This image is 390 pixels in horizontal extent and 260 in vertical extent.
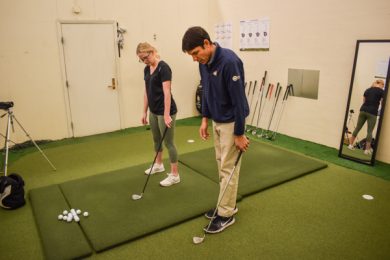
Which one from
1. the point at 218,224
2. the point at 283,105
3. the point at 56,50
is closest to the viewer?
the point at 218,224

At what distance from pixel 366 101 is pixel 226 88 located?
2.67 metres

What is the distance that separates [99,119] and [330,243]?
4.31 metres

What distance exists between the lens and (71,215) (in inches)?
115

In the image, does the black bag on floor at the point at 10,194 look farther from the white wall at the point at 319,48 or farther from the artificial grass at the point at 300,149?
the white wall at the point at 319,48

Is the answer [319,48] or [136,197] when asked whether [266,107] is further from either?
[136,197]

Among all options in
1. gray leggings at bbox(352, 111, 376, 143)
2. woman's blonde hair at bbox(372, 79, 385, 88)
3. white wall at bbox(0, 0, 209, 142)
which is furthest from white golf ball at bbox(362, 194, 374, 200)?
white wall at bbox(0, 0, 209, 142)

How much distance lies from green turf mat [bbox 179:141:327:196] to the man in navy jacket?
2.66 feet

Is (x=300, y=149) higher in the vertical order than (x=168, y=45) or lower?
lower

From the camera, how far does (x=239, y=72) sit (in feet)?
7.47

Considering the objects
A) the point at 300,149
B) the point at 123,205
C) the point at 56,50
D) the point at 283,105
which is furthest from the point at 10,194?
the point at 283,105

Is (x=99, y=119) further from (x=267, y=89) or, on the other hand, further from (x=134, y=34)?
(x=267, y=89)

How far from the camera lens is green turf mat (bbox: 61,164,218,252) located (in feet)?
8.89

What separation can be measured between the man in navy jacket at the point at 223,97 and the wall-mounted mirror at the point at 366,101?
2442 mm

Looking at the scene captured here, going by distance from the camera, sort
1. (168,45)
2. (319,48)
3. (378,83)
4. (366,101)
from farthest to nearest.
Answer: (168,45) → (319,48) → (366,101) → (378,83)
